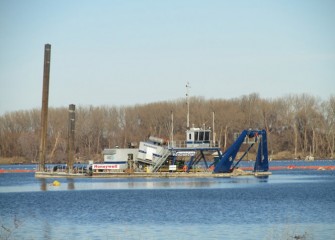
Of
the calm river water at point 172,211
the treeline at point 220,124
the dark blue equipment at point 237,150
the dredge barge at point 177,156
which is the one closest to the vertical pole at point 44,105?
the dredge barge at point 177,156

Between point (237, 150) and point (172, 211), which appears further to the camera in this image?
point (237, 150)

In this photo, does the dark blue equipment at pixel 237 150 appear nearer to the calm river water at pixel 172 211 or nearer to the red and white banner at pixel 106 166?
the calm river water at pixel 172 211

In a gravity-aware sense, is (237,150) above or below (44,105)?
below

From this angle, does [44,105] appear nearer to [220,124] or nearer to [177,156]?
[177,156]

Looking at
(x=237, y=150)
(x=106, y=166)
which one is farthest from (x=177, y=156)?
(x=106, y=166)

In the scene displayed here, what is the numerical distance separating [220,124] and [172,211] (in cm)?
12734

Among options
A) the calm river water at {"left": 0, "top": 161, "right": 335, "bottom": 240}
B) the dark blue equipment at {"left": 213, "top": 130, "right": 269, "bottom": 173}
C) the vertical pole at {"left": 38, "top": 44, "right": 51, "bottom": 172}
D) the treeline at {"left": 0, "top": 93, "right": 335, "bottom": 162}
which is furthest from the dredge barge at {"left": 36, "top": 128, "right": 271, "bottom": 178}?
the treeline at {"left": 0, "top": 93, "right": 335, "bottom": 162}

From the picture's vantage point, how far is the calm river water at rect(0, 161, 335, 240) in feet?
141

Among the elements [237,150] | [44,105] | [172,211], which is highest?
[44,105]

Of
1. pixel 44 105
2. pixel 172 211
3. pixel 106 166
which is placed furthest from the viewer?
pixel 44 105

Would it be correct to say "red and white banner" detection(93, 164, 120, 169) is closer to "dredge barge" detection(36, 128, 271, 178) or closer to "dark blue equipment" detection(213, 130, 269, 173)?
"dredge barge" detection(36, 128, 271, 178)

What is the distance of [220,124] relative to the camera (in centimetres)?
18300

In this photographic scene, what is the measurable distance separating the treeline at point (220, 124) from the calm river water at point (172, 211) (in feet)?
306

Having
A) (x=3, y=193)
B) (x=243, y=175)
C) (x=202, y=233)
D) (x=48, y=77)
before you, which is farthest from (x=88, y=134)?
(x=202, y=233)
